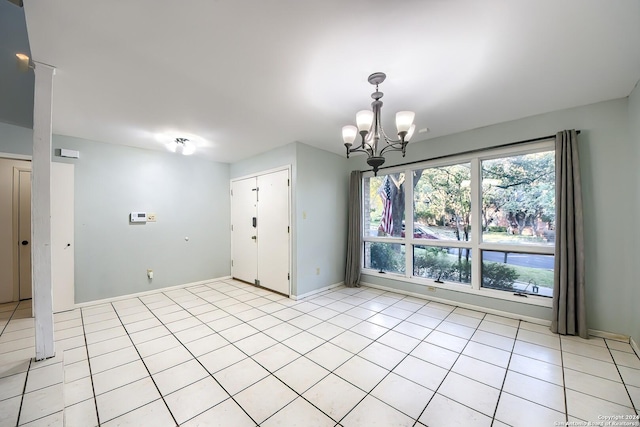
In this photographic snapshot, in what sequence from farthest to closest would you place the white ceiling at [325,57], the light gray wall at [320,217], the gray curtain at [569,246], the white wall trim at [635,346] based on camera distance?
the light gray wall at [320,217]
the gray curtain at [569,246]
the white wall trim at [635,346]
the white ceiling at [325,57]

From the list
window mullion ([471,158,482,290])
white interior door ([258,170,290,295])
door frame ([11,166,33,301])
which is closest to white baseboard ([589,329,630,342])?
window mullion ([471,158,482,290])

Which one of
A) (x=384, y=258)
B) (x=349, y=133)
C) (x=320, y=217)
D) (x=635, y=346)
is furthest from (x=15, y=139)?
(x=635, y=346)

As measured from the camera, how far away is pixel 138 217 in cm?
410

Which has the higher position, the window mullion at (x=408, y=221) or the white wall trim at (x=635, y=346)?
the window mullion at (x=408, y=221)

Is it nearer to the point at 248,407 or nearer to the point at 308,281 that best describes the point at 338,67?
the point at 248,407

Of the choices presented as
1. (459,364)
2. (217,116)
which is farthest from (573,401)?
(217,116)

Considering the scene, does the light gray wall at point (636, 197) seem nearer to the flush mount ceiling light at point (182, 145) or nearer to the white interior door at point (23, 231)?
the flush mount ceiling light at point (182, 145)

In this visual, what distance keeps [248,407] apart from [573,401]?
231 cm

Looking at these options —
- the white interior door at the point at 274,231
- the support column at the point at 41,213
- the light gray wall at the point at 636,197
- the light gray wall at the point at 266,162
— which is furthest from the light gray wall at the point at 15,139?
the light gray wall at the point at 636,197

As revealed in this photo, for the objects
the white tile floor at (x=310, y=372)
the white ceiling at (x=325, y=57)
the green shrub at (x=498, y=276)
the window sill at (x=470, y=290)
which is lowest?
the white tile floor at (x=310, y=372)

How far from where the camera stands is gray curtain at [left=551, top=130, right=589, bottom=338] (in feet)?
8.61

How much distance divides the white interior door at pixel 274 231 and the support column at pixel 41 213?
2663 millimetres

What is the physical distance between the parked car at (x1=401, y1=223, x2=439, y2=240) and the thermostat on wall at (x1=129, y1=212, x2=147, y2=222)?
4.65 meters

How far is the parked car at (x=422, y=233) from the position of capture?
154 inches
